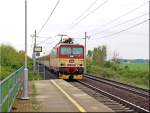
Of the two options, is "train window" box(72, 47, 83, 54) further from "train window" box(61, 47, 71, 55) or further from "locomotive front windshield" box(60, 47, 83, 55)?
"train window" box(61, 47, 71, 55)

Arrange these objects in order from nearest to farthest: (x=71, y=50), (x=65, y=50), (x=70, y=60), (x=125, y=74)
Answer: (x=70, y=60) → (x=65, y=50) → (x=71, y=50) → (x=125, y=74)

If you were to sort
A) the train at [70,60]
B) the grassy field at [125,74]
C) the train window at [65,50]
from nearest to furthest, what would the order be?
the train at [70,60] < the train window at [65,50] < the grassy field at [125,74]

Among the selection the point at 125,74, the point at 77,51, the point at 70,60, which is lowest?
the point at 125,74

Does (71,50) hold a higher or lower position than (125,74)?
higher

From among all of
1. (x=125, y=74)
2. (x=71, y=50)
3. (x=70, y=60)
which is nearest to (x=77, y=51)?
(x=71, y=50)

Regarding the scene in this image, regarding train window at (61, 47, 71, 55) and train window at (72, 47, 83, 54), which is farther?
train window at (72, 47, 83, 54)

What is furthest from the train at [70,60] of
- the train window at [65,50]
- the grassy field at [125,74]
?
the grassy field at [125,74]

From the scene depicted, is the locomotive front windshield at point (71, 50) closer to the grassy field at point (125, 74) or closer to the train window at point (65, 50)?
the train window at point (65, 50)

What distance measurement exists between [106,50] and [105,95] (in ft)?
192

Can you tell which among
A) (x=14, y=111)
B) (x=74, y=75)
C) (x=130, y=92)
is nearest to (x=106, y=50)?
(x=74, y=75)

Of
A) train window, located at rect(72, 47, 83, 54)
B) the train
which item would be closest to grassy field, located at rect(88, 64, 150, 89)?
the train

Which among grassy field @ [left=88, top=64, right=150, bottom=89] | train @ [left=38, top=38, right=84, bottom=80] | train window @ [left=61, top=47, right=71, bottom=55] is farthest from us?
grassy field @ [left=88, top=64, right=150, bottom=89]

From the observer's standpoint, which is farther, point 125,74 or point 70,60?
point 125,74

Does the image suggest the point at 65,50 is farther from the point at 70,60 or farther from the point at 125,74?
the point at 125,74
